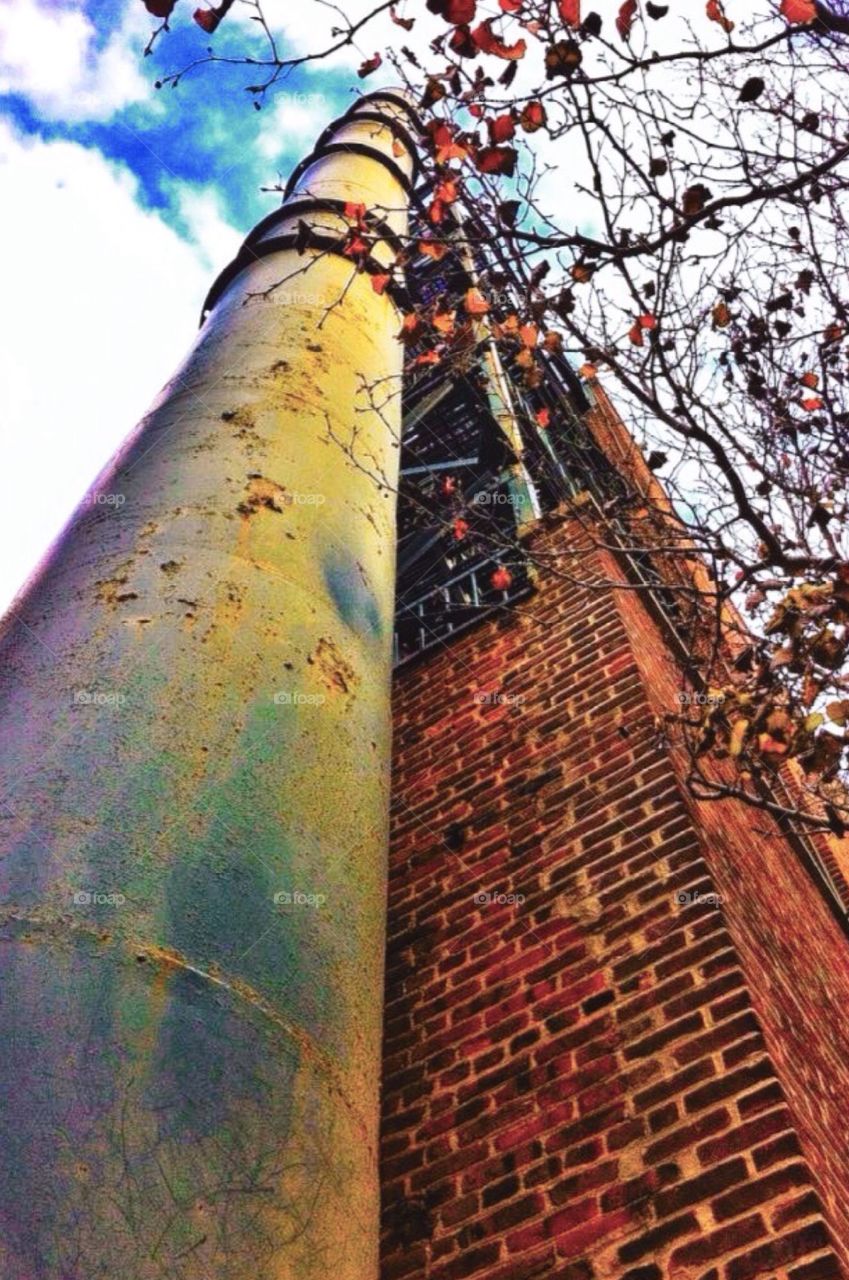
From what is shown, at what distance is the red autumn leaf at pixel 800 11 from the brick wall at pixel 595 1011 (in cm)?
275

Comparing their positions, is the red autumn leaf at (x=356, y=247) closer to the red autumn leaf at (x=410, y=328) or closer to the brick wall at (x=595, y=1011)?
the red autumn leaf at (x=410, y=328)

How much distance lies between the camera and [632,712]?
4812 mm

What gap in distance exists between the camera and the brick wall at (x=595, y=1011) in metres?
2.90

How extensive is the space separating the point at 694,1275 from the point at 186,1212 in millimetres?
1960

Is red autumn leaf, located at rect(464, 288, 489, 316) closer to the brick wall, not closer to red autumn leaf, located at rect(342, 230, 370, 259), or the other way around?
red autumn leaf, located at rect(342, 230, 370, 259)


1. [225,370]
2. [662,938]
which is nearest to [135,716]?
[225,370]

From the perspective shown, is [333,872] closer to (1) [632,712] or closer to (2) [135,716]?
(2) [135,716]

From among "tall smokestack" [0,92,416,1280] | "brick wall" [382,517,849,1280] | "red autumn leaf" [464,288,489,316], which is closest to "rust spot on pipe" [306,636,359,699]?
"tall smokestack" [0,92,416,1280]

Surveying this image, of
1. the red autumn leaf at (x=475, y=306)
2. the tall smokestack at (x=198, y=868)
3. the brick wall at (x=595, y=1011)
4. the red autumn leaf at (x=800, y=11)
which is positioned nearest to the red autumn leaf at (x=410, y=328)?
the red autumn leaf at (x=475, y=306)

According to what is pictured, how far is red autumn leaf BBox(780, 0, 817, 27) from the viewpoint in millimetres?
3414

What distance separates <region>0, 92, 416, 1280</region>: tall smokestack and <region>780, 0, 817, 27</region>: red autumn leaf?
2.20m

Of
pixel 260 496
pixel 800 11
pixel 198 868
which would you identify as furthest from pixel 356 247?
pixel 198 868

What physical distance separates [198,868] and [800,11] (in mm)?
3450

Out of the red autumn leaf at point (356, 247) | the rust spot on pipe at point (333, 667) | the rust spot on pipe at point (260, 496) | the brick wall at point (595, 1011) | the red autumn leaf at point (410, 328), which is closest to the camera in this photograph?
the rust spot on pipe at point (333, 667)
